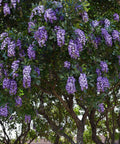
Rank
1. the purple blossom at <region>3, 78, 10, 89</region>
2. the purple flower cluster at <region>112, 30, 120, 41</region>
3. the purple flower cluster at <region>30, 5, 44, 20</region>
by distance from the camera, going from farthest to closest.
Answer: the purple flower cluster at <region>112, 30, 120, 41</region> < the purple blossom at <region>3, 78, 10, 89</region> < the purple flower cluster at <region>30, 5, 44, 20</region>

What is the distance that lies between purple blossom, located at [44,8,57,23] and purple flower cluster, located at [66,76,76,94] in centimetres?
149

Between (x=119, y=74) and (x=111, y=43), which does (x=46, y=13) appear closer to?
(x=111, y=43)

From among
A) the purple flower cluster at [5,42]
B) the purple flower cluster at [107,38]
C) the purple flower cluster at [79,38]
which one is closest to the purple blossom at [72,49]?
the purple flower cluster at [79,38]

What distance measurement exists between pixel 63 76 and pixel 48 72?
702 mm

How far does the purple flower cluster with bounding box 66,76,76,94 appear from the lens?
6512 mm

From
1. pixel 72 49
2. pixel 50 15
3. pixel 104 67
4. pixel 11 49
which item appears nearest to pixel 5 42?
pixel 11 49

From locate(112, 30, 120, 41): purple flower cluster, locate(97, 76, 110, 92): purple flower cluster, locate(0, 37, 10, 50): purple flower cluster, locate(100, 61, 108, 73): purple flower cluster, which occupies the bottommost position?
locate(97, 76, 110, 92): purple flower cluster

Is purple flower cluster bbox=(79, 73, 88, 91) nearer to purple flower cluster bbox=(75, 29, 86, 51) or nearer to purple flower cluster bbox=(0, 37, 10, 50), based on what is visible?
purple flower cluster bbox=(75, 29, 86, 51)

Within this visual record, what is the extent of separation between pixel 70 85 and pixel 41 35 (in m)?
1.39

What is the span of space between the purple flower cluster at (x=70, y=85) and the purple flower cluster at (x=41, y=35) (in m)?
1.09

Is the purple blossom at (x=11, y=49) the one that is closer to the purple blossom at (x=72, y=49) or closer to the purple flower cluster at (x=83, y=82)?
the purple blossom at (x=72, y=49)

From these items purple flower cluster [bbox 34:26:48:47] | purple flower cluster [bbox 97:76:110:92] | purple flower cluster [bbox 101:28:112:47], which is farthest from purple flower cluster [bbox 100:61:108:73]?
purple flower cluster [bbox 34:26:48:47]

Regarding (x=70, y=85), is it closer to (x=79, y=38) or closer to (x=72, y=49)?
(x=72, y=49)

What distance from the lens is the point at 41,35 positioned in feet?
20.7
